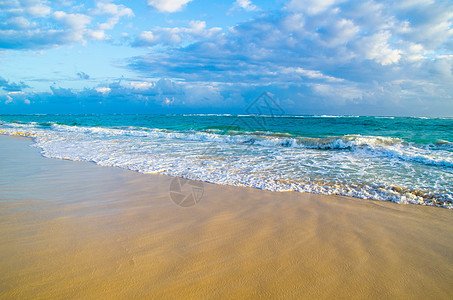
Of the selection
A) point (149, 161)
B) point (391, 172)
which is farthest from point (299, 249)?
point (149, 161)

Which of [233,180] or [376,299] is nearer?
[376,299]

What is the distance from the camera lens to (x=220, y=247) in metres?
2.81

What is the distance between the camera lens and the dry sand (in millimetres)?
2146

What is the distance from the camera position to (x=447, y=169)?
744 centimetres

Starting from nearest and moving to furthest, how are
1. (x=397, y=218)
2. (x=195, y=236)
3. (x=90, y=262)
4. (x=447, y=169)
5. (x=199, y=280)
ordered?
(x=199, y=280) → (x=90, y=262) → (x=195, y=236) → (x=397, y=218) → (x=447, y=169)

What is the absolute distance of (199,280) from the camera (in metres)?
2.22

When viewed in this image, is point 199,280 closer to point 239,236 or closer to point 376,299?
point 239,236

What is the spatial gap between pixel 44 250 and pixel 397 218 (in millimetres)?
4950

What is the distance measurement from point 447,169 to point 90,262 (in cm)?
978

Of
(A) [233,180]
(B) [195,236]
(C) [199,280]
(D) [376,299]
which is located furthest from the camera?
(A) [233,180]

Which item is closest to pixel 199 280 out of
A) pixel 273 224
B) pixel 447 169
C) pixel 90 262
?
pixel 90 262

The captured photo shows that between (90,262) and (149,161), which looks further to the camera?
(149,161)

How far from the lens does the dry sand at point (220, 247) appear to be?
2.15 metres

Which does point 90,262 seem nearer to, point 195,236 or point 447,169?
point 195,236
